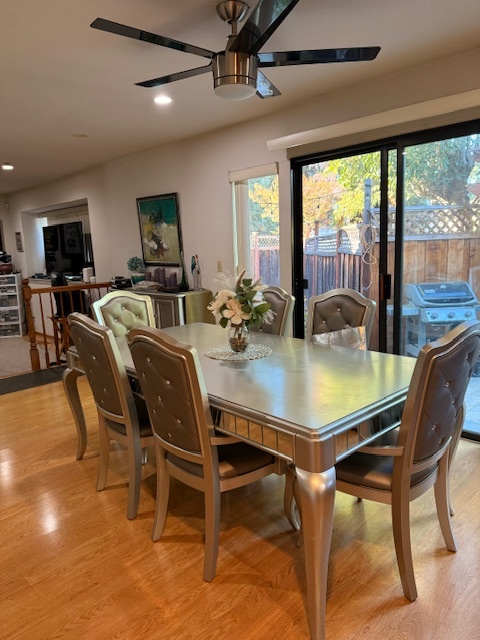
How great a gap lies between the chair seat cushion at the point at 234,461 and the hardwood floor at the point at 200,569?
0.43m

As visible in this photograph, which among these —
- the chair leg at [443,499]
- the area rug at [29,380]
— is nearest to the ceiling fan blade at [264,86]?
the chair leg at [443,499]

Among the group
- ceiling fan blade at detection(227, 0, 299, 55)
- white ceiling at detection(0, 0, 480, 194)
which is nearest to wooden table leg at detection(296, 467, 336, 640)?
ceiling fan blade at detection(227, 0, 299, 55)

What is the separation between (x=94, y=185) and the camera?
19.5ft

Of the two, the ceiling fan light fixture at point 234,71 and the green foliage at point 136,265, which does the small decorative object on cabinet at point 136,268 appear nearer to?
the green foliage at point 136,265

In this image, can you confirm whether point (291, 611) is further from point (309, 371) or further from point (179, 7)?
point (179, 7)

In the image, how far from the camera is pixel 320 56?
1891 millimetres

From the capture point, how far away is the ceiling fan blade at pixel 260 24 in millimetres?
1530

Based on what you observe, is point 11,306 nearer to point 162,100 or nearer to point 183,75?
point 162,100

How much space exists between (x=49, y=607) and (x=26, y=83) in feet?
9.80

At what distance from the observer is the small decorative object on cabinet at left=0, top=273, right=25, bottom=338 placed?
7895 millimetres

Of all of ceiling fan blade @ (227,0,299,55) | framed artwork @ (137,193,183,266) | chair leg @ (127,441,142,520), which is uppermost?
ceiling fan blade @ (227,0,299,55)

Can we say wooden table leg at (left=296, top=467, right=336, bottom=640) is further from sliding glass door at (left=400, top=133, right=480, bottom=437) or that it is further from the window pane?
the window pane

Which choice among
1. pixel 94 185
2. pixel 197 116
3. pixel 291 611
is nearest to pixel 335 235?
pixel 197 116

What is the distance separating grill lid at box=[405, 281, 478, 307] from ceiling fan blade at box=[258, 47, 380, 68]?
173 cm
